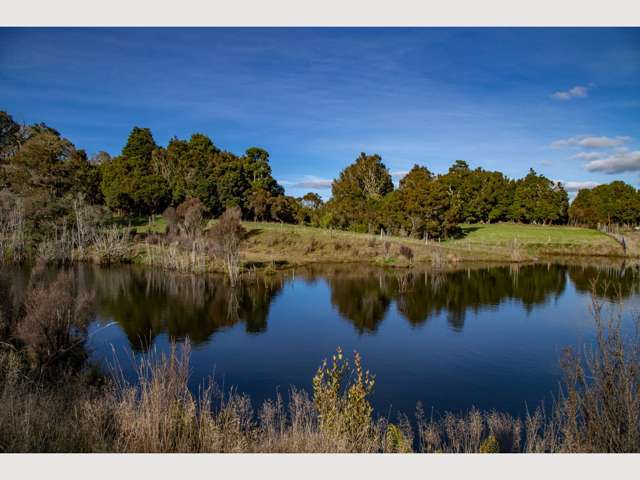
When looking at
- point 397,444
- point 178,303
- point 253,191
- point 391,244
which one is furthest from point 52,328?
point 253,191

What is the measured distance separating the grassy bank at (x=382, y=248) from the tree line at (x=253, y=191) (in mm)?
5365

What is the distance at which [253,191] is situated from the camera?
66125mm

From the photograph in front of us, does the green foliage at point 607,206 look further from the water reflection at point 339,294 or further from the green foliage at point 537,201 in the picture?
the water reflection at point 339,294

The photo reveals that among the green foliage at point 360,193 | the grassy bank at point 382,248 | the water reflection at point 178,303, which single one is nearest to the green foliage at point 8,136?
the grassy bank at point 382,248

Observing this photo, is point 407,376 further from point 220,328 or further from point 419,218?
point 419,218

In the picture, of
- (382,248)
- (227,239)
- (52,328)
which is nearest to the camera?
(52,328)

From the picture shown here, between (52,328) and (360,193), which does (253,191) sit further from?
(52,328)

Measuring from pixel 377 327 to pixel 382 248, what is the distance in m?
26.8

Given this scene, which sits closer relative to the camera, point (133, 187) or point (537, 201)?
point (133, 187)

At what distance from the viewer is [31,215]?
4197 centimetres

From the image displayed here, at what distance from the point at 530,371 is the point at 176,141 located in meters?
66.2

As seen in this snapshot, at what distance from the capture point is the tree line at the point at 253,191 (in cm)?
4572

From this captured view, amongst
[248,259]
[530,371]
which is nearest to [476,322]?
[530,371]

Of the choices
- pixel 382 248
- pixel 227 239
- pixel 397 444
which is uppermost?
pixel 227 239
